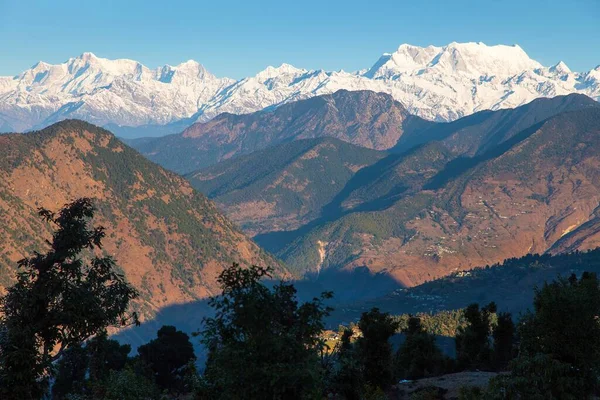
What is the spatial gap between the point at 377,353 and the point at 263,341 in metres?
45.8

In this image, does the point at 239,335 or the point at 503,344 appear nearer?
the point at 239,335

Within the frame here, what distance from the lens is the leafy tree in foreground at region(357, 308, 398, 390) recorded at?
86.0m

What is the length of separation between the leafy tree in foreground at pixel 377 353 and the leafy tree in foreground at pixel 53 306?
1643 inches

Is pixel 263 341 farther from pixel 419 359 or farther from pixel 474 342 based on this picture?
pixel 474 342

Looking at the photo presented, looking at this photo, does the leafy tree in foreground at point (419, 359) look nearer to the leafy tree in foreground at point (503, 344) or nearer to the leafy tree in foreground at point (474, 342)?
the leafy tree in foreground at point (474, 342)

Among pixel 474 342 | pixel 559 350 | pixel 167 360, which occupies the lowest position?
pixel 559 350

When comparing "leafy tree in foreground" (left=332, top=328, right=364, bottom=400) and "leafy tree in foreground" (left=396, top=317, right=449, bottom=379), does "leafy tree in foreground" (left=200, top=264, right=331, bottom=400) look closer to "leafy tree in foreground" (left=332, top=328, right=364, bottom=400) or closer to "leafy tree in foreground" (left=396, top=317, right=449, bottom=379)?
"leafy tree in foreground" (left=332, top=328, right=364, bottom=400)

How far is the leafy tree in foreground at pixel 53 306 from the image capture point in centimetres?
4588

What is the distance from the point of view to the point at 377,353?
8738cm

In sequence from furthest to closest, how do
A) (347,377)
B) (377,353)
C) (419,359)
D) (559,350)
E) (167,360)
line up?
(167,360)
(419,359)
(377,353)
(559,350)
(347,377)

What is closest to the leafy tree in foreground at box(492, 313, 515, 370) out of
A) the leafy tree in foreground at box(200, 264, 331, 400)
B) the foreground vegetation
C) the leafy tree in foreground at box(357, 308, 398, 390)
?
the leafy tree in foreground at box(357, 308, 398, 390)

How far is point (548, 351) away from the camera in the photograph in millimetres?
62250

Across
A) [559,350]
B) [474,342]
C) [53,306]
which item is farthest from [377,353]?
[53,306]

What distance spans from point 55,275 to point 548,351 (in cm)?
3979
